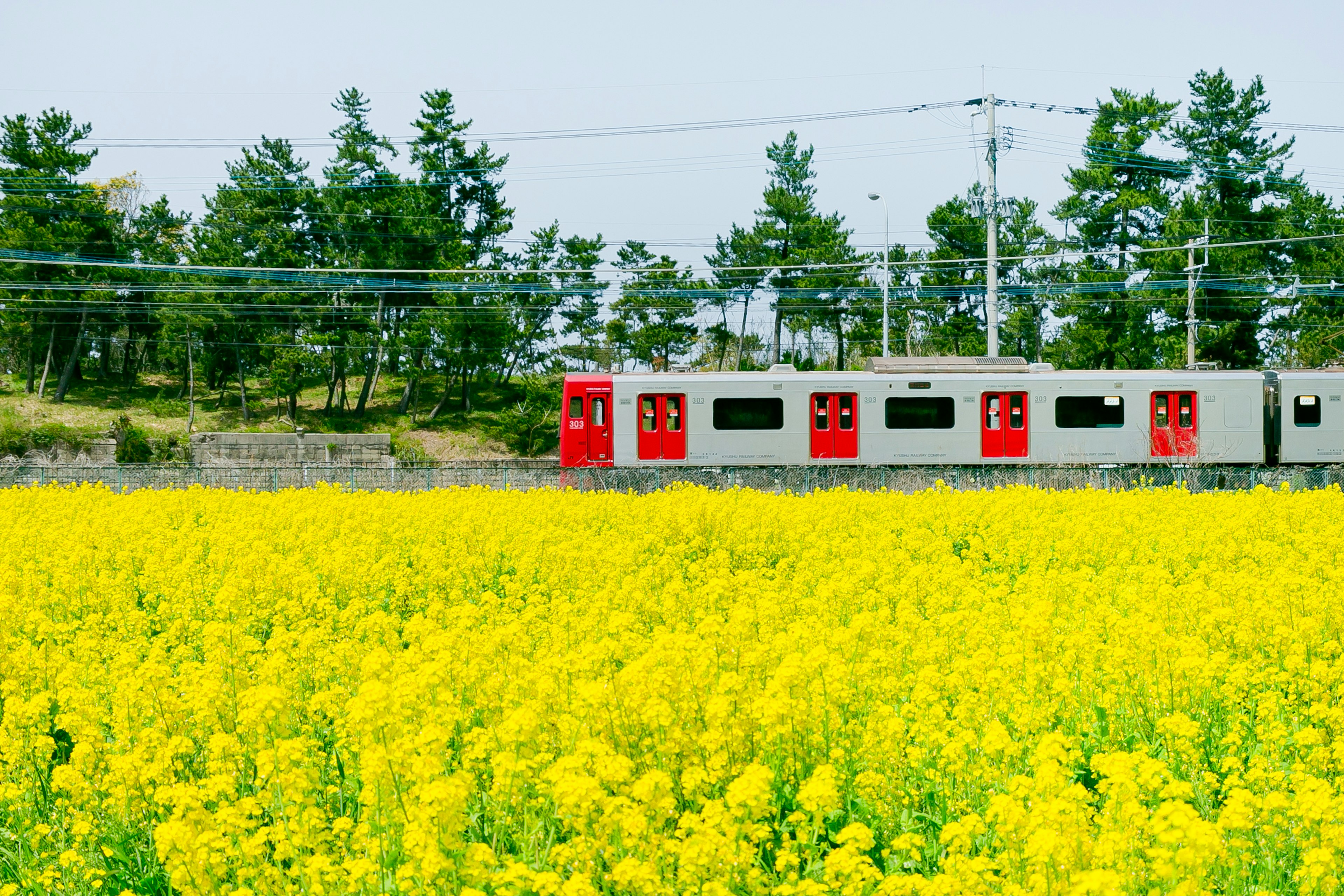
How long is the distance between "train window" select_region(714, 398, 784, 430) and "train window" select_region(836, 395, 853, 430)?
1.09 metres

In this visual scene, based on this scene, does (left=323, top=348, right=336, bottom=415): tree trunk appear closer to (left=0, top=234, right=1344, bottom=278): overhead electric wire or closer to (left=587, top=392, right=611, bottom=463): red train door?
(left=0, top=234, right=1344, bottom=278): overhead electric wire

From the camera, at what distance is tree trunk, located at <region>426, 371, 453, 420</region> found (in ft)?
129

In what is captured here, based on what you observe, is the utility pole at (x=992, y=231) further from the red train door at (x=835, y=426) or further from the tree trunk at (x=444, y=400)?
the tree trunk at (x=444, y=400)

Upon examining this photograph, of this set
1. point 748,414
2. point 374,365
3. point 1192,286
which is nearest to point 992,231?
point 748,414

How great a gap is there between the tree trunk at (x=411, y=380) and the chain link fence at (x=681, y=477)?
16.6 meters

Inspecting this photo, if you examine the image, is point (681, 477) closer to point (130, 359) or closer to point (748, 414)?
point (748, 414)

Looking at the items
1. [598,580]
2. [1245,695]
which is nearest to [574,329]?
[598,580]

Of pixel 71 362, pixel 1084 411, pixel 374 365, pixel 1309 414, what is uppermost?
pixel 71 362

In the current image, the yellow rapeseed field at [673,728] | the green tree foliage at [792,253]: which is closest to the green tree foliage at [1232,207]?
the green tree foliage at [792,253]

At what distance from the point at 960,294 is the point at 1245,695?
38.0 metres

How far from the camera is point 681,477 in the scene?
18.8 meters

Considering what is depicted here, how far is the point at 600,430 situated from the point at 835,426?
14.2 ft

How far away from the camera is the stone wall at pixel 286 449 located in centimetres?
3062

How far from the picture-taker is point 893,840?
2.88 m
